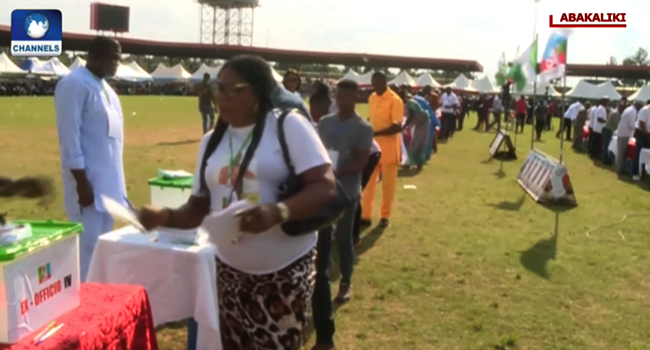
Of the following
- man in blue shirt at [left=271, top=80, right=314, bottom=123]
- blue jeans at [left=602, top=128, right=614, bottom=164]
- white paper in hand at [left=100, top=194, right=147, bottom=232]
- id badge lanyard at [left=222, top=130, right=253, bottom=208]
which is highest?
man in blue shirt at [left=271, top=80, right=314, bottom=123]

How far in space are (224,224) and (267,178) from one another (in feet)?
1.33

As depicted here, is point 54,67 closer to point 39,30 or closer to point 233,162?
point 39,30

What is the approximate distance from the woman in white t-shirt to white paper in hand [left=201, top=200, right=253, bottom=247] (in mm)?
216

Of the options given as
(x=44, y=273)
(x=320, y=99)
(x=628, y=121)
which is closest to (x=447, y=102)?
(x=628, y=121)

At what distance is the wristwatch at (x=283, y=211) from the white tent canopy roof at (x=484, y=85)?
Result: 4943 cm

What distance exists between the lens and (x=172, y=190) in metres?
4.56

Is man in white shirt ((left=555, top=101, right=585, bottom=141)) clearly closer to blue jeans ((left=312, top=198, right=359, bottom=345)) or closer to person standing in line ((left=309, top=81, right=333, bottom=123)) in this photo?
person standing in line ((left=309, top=81, right=333, bottom=123))

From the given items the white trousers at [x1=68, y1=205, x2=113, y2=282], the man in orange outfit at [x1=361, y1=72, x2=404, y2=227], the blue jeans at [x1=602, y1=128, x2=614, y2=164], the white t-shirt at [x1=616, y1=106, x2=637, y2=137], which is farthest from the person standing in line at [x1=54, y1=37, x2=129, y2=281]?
the blue jeans at [x1=602, y1=128, x2=614, y2=164]

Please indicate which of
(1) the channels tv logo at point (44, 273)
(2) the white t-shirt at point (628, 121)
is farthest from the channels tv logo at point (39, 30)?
(2) the white t-shirt at point (628, 121)

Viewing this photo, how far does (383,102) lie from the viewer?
7754mm

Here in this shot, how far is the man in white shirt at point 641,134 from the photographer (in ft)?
42.7

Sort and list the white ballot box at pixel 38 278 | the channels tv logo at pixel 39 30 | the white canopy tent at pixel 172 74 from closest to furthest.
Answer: the white ballot box at pixel 38 278
the channels tv logo at pixel 39 30
the white canopy tent at pixel 172 74

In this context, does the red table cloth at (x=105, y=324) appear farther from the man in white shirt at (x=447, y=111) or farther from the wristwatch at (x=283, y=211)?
the man in white shirt at (x=447, y=111)

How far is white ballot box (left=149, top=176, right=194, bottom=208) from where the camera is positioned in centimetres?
451
